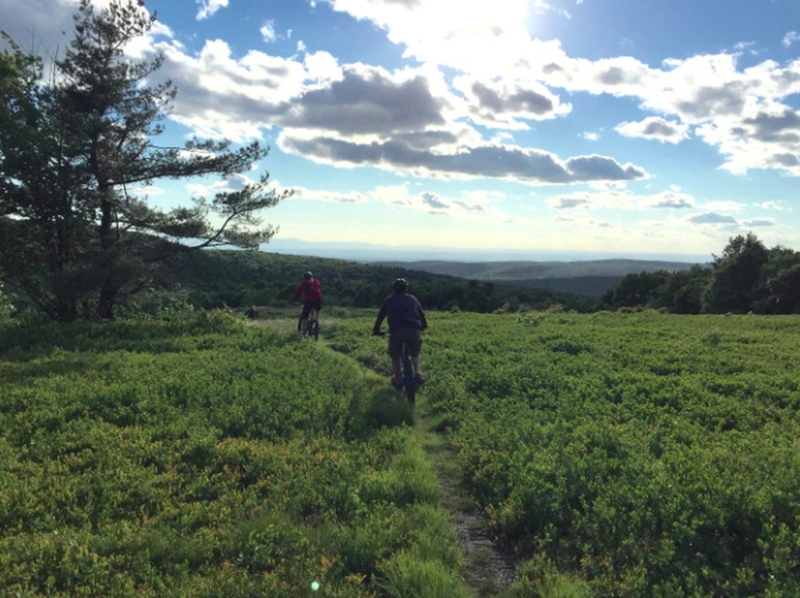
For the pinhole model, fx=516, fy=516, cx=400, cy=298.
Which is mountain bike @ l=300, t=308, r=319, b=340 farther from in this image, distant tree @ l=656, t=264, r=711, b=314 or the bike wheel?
distant tree @ l=656, t=264, r=711, b=314

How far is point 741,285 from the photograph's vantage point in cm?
6028

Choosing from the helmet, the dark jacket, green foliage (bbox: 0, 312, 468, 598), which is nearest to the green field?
green foliage (bbox: 0, 312, 468, 598)

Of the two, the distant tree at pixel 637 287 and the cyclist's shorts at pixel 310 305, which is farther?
the distant tree at pixel 637 287

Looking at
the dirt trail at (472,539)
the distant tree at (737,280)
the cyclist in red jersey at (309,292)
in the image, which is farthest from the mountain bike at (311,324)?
the distant tree at (737,280)

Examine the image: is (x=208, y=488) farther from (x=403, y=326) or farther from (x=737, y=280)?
(x=737, y=280)

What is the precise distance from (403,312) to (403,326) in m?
0.32

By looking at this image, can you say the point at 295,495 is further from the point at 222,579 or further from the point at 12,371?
the point at 12,371

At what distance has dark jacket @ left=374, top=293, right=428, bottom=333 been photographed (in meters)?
11.2

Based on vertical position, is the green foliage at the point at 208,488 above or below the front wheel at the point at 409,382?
below

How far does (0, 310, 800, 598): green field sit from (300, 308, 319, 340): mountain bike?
6.39m

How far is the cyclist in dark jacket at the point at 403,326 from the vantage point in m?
11.1

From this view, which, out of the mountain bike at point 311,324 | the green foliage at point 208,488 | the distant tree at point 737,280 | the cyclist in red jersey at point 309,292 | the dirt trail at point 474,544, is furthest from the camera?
the distant tree at point 737,280

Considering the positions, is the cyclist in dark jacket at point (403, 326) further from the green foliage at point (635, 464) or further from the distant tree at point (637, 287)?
the distant tree at point (637, 287)

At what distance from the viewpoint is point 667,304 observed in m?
75.8
